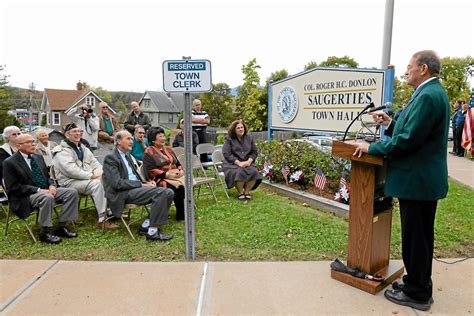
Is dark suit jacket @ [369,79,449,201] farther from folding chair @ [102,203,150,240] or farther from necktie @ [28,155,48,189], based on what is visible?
necktie @ [28,155,48,189]

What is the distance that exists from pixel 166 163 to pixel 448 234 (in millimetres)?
3761

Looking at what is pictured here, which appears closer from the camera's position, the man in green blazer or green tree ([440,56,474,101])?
the man in green blazer

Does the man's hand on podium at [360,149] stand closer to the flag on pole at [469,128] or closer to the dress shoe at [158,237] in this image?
the dress shoe at [158,237]

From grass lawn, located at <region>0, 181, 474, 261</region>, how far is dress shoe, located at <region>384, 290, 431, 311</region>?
3.00 ft

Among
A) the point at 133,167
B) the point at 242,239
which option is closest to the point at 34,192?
the point at 133,167

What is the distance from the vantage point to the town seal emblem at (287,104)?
7644 mm

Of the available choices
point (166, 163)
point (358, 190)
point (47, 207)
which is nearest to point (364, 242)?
point (358, 190)

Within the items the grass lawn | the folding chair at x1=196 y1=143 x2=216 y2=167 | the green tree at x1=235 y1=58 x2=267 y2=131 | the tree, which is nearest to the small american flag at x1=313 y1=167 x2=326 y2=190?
the grass lawn

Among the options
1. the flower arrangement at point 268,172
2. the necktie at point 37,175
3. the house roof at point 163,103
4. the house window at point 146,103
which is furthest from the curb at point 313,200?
the house window at point 146,103

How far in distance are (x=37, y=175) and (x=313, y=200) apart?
12.8 feet

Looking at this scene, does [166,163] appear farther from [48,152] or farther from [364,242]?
[364,242]

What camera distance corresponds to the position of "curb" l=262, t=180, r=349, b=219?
536 cm

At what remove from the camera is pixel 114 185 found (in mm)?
4387

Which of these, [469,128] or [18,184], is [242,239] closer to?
[18,184]
